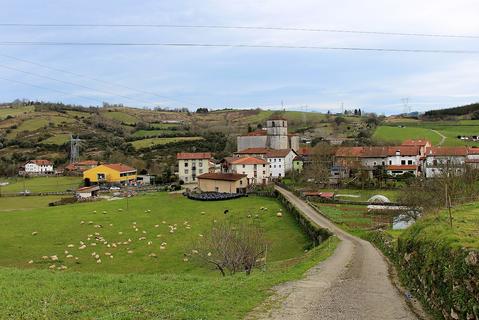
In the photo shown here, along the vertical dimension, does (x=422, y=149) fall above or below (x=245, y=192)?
above

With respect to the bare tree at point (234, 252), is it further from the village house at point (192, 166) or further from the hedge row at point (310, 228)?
the village house at point (192, 166)

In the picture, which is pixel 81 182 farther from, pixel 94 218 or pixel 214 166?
pixel 94 218

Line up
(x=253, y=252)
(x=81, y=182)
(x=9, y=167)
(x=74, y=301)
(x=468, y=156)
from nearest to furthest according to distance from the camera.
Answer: (x=74, y=301) < (x=253, y=252) < (x=468, y=156) < (x=81, y=182) < (x=9, y=167)

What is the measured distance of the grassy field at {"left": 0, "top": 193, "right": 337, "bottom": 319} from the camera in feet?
45.6

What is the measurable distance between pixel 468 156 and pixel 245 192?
139ft

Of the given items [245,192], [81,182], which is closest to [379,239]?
[245,192]

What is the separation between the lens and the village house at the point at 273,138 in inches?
4375

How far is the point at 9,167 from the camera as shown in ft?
418

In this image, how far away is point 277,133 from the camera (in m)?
112

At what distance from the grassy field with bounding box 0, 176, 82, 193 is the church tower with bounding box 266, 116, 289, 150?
47772mm

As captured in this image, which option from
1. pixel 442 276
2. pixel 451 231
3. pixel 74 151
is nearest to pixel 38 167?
pixel 74 151

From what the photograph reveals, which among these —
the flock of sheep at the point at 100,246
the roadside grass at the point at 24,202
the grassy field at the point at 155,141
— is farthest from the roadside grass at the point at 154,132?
the flock of sheep at the point at 100,246

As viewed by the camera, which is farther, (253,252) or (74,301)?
(253,252)

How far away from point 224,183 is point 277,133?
37924 millimetres
